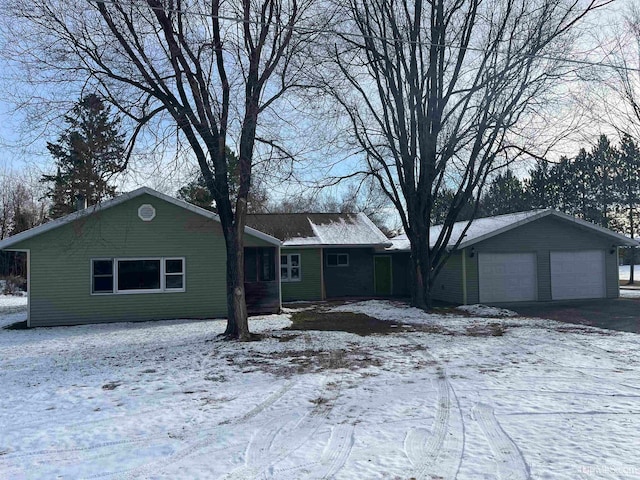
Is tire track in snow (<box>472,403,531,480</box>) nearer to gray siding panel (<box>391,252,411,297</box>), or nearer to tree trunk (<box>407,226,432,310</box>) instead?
tree trunk (<box>407,226,432,310</box>)

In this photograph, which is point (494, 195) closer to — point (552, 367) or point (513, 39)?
point (513, 39)

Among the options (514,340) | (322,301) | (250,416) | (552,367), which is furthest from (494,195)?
(250,416)

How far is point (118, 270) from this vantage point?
48.2 feet

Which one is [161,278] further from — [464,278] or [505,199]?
[505,199]

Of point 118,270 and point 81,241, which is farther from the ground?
point 81,241

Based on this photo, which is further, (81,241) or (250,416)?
(81,241)

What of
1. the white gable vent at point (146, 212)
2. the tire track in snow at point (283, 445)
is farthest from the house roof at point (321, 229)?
the tire track in snow at point (283, 445)

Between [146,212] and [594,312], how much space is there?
14.5m

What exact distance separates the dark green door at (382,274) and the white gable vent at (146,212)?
11552 mm

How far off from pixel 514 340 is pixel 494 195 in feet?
112

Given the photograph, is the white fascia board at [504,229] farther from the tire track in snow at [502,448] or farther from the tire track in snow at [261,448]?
the tire track in snow at [261,448]

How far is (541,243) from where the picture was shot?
733 inches

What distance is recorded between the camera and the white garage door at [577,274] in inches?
738

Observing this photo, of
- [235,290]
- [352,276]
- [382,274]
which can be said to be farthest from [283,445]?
[382,274]
